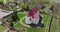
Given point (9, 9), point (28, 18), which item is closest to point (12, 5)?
point (9, 9)

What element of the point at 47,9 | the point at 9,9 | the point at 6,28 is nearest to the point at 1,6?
the point at 9,9

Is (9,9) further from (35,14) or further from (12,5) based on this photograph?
(35,14)

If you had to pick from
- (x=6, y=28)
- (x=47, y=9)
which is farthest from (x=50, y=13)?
(x=6, y=28)

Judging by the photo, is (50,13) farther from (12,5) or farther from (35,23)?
(12,5)

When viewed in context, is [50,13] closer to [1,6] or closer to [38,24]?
[38,24]
